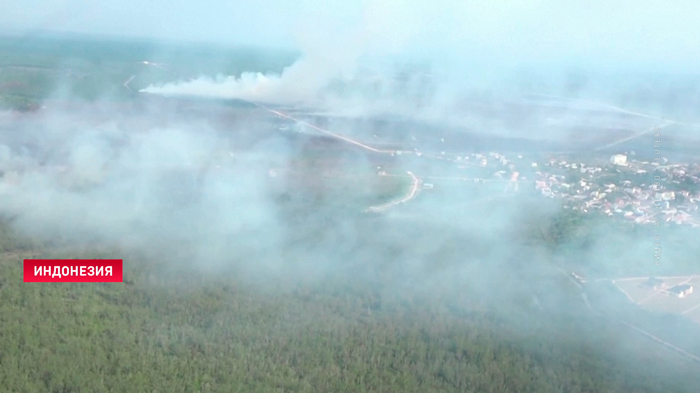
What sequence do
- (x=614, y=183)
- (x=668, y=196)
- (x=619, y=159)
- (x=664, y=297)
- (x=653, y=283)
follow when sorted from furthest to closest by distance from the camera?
(x=619, y=159) < (x=614, y=183) < (x=668, y=196) < (x=653, y=283) < (x=664, y=297)

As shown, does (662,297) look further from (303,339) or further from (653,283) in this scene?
(303,339)

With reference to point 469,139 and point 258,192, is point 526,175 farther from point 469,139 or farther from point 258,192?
point 258,192

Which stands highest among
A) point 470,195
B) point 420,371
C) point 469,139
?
point 469,139

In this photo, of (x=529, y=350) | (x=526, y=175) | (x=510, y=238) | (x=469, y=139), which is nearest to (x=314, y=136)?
(x=469, y=139)

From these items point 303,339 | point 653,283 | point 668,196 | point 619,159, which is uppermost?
point 619,159

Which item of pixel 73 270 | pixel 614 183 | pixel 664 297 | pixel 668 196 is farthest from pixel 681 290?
pixel 73 270
